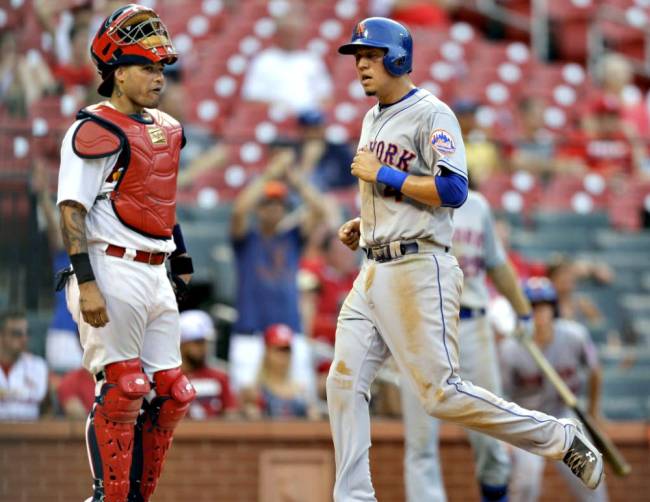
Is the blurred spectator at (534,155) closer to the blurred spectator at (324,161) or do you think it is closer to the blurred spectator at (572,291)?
the blurred spectator at (572,291)

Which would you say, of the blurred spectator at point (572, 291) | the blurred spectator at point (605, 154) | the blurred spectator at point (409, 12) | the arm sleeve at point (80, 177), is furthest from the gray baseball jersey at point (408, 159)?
the blurred spectator at point (409, 12)

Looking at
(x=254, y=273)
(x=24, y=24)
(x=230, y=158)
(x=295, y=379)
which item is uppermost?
(x=24, y=24)

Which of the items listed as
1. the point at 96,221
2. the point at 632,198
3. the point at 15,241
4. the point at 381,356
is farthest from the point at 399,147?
the point at 632,198

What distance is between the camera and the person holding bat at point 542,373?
8.21 metres

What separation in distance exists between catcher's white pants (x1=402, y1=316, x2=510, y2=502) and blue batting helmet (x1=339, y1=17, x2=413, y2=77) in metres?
1.98

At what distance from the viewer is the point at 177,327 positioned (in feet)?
18.2

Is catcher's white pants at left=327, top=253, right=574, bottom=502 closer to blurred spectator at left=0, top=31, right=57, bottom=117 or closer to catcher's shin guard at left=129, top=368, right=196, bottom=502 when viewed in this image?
catcher's shin guard at left=129, top=368, right=196, bottom=502

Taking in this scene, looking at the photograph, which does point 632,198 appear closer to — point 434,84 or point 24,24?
point 434,84

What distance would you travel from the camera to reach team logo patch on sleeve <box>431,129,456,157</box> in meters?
5.29

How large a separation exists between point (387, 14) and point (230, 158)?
497cm

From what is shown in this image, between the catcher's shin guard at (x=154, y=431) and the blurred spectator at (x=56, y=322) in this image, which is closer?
the catcher's shin guard at (x=154, y=431)

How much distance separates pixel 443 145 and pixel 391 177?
0.25 metres

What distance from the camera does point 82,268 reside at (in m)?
5.16

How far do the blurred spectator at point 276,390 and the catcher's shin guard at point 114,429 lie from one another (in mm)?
3325
